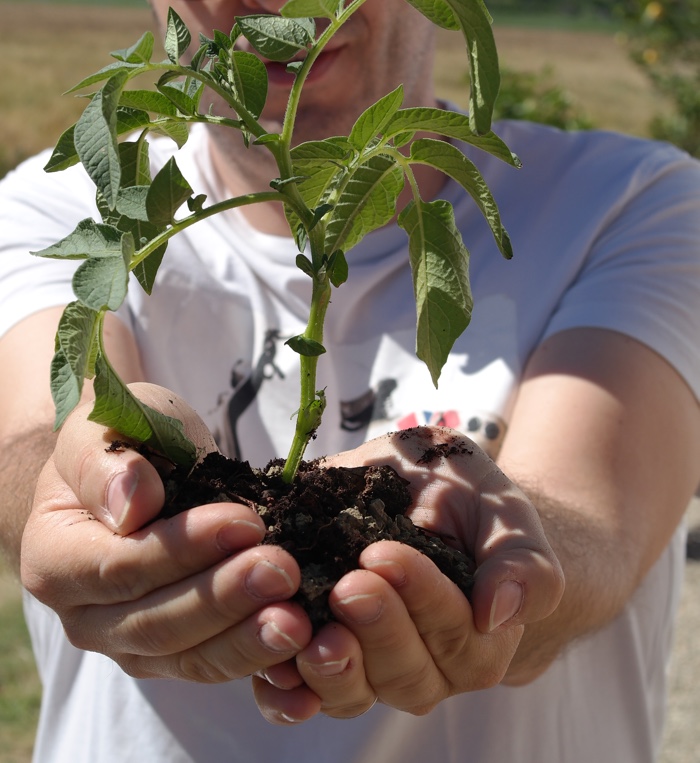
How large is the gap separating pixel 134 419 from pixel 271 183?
34cm

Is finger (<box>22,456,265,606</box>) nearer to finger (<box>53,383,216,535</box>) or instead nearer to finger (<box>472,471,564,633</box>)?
finger (<box>53,383,216,535</box>)

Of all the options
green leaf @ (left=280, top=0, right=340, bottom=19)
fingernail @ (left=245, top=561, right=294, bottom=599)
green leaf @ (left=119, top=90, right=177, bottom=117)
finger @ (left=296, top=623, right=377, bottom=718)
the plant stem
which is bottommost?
finger @ (left=296, top=623, right=377, bottom=718)

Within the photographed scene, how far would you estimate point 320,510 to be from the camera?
1.16 meters

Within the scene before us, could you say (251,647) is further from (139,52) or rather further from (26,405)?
(26,405)

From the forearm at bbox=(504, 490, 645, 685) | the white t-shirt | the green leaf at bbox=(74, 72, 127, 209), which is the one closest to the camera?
the green leaf at bbox=(74, 72, 127, 209)

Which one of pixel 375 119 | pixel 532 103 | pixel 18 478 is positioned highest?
pixel 375 119

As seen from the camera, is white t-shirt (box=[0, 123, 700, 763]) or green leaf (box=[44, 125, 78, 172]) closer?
green leaf (box=[44, 125, 78, 172])

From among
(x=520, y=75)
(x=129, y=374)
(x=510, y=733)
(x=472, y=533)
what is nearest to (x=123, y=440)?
(x=472, y=533)

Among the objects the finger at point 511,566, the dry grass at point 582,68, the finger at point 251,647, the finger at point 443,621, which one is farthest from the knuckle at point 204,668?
the dry grass at point 582,68

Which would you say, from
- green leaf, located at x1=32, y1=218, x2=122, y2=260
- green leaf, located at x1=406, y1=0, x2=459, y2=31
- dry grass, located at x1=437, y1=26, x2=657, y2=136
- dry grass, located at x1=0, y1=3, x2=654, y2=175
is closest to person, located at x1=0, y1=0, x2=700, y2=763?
green leaf, located at x1=32, y1=218, x2=122, y2=260

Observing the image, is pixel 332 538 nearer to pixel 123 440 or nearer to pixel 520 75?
pixel 123 440

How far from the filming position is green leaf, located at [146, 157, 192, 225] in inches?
40.6

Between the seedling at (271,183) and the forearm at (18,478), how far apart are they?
54 cm

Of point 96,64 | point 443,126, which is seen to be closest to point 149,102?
point 443,126
